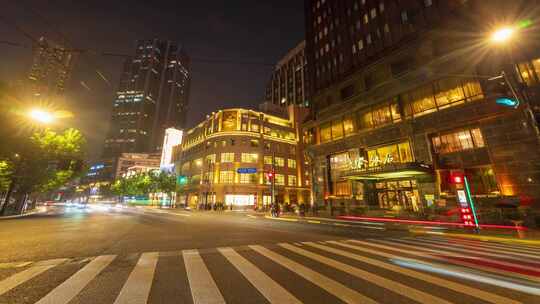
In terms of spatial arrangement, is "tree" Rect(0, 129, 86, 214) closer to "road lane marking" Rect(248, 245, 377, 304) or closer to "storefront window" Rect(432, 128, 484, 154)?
"road lane marking" Rect(248, 245, 377, 304)

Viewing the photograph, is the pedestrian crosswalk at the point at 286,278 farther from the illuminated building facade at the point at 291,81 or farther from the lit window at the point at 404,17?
the illuminated building facade at the point at 291,81

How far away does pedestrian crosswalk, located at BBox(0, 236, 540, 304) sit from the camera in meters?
3.38

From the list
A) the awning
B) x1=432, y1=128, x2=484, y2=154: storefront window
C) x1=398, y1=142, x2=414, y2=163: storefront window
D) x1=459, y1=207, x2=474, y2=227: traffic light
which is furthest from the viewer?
x1=398, y1=142, x2=414, y2=163: storefront window

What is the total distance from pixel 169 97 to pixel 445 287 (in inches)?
7438

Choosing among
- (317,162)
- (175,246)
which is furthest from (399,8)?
(175,246)

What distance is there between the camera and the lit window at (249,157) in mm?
51656

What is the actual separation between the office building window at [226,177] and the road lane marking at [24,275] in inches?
1746

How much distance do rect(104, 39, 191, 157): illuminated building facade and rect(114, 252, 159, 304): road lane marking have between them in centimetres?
16675

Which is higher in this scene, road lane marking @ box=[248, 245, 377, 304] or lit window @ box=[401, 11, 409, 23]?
lit window @ box=[401, 11, 409, 23]

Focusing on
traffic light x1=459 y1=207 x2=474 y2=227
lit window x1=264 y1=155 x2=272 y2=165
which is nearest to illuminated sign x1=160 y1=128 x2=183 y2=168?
lit window x1=264 y1=155 x2=272 y2=165

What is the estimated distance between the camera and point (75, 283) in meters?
3.97

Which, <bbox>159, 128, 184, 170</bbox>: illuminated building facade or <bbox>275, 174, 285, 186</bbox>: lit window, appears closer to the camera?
<bbox>275, 174, 285, 186</bbox>: lit window

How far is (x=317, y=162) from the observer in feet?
102

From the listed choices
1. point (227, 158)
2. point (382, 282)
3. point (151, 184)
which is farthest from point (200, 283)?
point (151, 184)
